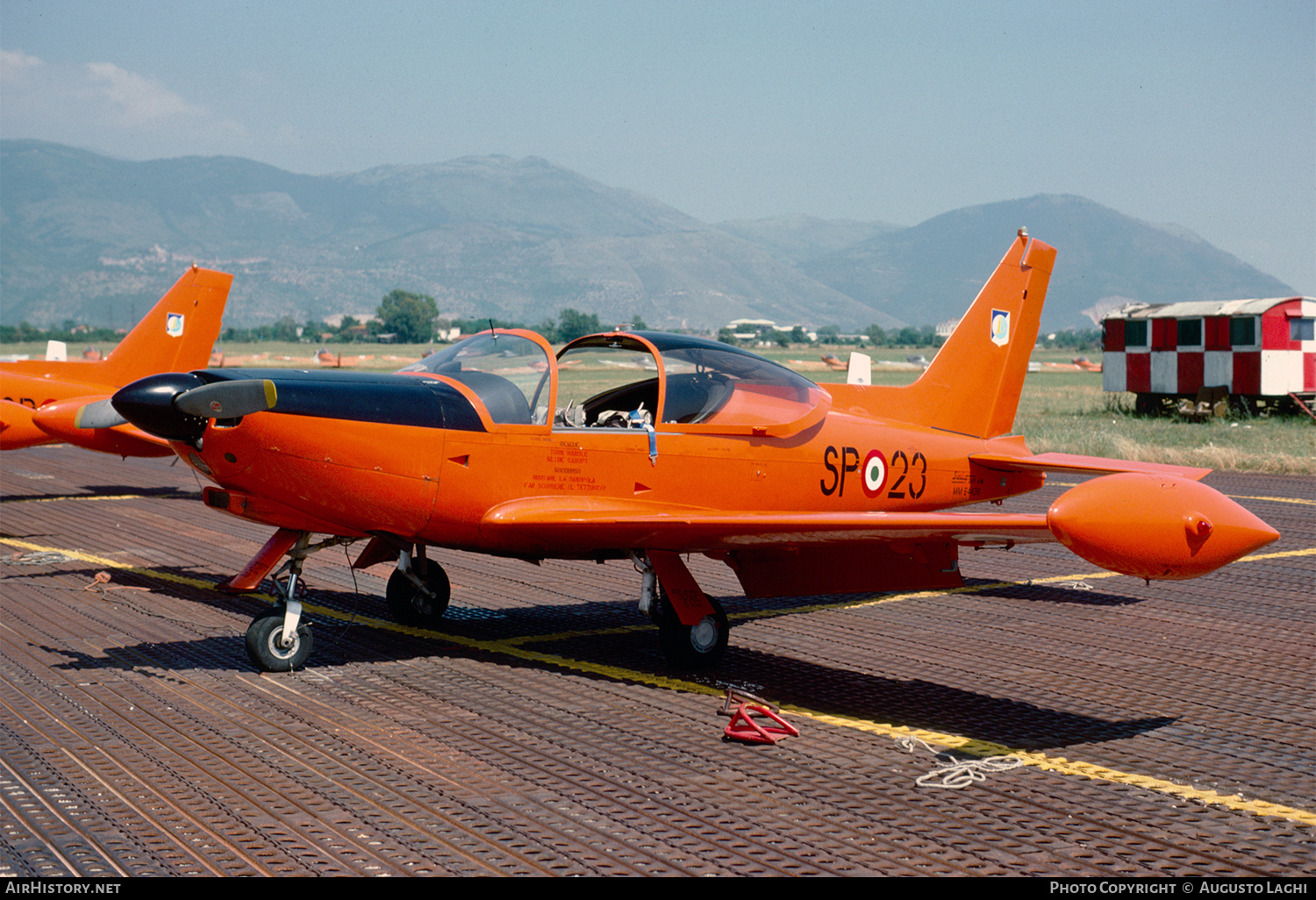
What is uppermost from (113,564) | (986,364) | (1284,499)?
(986,364)

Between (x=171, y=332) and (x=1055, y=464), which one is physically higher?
(x=171, y=332)

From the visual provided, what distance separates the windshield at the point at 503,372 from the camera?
7445 mm

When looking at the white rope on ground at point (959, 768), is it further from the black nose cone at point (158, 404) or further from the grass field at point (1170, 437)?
the grass field at point (1170, 437)

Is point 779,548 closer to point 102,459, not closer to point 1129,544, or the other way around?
point 1129,544

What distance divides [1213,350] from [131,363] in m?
24.9

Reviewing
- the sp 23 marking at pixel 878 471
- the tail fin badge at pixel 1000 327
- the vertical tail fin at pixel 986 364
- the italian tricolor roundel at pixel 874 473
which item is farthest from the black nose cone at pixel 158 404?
the tail fin badge at pixel 1000 327

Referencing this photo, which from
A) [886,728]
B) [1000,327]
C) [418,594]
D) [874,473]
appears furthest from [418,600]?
[1000,327]

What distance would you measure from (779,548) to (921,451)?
2069mm

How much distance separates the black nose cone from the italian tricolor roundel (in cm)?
472

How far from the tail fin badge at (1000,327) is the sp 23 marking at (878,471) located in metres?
1.67

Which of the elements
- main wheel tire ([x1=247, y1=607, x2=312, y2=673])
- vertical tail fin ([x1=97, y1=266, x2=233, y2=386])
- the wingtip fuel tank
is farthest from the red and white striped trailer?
main wheel tire ([x1=247, y1=607, x2=312, y2=673])

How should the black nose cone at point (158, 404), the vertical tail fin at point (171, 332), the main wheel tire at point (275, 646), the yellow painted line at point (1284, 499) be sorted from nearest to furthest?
the black nose cone at point (158, 404) → the main wheel tire at point (275, 646) → the yellow painted line at point (1284, 499) → the vertical tail fin at point (171, 332)

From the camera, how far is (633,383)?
855 cm

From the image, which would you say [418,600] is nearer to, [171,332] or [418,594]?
[418,594]
